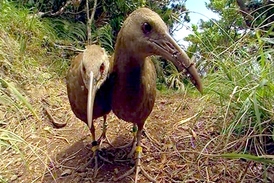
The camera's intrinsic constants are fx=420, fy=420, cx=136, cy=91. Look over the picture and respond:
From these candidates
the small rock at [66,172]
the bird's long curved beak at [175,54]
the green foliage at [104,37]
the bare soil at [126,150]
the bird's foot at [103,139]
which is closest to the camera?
the bird's long curved beak at [175,54]

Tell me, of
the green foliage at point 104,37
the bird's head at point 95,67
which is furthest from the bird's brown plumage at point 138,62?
the green foliage at point 104,37

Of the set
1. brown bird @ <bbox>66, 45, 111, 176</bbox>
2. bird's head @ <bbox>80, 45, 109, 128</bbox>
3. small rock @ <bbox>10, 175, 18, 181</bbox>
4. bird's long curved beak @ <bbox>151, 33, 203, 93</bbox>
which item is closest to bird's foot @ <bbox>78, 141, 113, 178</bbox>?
brown bird @ <bbox>66, 45, 111, 176</bbox>

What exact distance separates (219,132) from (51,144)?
3.64 ft

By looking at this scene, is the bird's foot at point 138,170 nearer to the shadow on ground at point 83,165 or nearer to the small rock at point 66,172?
the shadow on ground at point 83,165

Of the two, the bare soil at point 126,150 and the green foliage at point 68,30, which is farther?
the green foliage at point 68,30

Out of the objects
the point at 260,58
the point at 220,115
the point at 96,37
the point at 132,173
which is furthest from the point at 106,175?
the point at 96,37

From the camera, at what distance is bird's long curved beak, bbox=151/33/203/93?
77.5 inches

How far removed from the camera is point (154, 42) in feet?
6.56

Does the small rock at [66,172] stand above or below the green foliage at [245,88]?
below

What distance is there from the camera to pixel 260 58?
2.42 meters

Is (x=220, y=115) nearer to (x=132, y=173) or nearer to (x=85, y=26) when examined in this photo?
(x=132, y=173)

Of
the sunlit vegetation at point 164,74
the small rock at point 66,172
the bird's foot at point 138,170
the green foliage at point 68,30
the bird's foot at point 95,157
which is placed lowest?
the bird's foot at point 138,170

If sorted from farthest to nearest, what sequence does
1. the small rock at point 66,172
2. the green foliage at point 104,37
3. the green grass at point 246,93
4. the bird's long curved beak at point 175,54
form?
1. the green foliage at point 104,37
2. the small rock at point 66,172
3. the green grass at point 246,93
4. the bird's long curved beak at point 175,54

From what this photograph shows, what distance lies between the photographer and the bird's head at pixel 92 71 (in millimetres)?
1992
